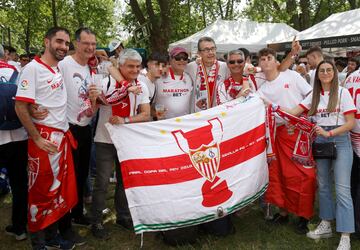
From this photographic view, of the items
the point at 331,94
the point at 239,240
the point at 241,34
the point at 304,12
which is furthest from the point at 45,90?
the point at 304,12

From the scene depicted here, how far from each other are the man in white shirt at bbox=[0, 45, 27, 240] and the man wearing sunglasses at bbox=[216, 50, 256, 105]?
2.23 meters

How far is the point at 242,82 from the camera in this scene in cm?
412

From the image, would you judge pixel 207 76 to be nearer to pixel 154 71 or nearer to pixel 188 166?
pixel 154 71

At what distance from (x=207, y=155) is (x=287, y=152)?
104 cm

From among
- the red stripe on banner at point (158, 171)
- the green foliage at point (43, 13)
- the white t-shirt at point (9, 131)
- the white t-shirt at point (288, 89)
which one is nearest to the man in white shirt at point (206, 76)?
the white t-shirt at point (288, 89)

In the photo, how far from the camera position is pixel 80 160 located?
405 cm

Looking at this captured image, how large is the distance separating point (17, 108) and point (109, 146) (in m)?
1.05

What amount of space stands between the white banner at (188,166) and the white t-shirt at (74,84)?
1.50ft

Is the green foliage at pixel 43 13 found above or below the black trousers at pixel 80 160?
above

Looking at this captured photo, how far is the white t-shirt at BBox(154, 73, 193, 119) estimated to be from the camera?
425 cm

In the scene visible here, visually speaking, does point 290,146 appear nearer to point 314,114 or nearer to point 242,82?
point 314,114

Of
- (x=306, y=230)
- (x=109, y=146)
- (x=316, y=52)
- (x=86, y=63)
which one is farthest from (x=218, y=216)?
(x=316, y=52)

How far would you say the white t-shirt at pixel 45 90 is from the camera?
3115 mm

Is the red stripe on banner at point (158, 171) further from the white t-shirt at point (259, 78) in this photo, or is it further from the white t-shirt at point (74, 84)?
the white t-shirt at point (259, 78)
